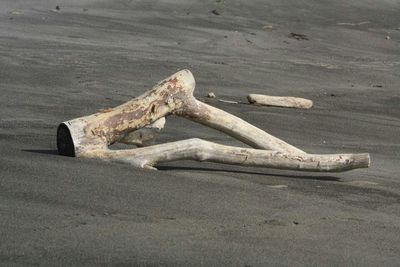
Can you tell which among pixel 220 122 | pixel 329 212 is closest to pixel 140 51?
pixel 220 122

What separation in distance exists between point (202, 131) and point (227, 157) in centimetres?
187

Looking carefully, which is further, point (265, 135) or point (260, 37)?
point (260, 37)

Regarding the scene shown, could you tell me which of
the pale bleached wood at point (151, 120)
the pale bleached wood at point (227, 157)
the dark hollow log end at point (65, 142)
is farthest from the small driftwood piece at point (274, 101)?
the dark hollow log end at point (65, 142)

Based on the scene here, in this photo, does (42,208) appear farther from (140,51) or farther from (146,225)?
(140,51)

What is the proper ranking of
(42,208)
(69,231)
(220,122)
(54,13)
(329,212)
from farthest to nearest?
(54,13) → (220,122) → (329,212) → (42,208) → (69,231)

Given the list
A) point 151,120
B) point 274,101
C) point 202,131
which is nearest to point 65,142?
point 151,120

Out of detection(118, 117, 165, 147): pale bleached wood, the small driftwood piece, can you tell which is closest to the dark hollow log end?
detection(118, 117, 165, 147): pale bleached wood

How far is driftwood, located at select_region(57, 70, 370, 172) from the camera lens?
6.61 meters

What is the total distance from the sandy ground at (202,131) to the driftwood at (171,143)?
0.13 m

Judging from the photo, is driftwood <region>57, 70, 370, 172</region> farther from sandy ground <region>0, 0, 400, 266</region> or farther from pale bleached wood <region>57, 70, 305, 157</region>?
sandy ground <region>0, 0, 400, 266</region>

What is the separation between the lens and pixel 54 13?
15.5m

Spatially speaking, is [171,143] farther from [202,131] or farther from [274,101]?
[274,101]

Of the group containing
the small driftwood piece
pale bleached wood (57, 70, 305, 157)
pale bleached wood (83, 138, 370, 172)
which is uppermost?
pale bleached wood (57, 70, 305, 157)

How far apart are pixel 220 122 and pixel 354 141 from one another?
236cm
